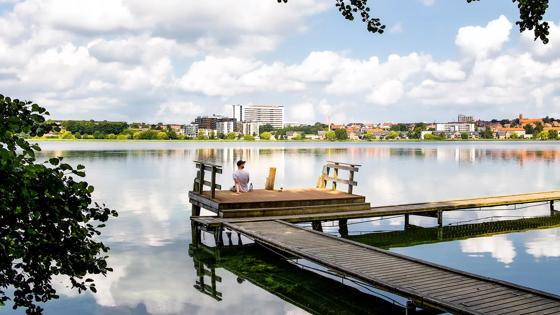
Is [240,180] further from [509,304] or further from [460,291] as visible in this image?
[509,304]

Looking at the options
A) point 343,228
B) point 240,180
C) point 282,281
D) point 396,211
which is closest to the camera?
point 282,281

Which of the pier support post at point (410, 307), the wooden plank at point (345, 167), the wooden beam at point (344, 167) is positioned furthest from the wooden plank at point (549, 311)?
the wooden plank at point (345, 167)

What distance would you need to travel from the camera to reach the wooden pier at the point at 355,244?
913 centimetres

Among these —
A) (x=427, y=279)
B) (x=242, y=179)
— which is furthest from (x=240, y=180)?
(x=427, y=279)

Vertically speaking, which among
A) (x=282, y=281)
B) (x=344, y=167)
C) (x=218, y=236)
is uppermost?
(x=344, y=167)

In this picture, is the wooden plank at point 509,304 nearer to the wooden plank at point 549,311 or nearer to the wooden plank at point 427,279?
the wooden plank at point 549,311

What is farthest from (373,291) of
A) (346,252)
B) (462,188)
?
(462,188)

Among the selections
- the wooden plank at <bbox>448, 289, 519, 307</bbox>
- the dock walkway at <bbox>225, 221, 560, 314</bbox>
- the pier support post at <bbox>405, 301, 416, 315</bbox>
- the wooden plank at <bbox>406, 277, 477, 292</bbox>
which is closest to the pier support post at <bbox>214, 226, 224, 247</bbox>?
the dock walkway at <bbox>225, 221, 560, 314</bbox>

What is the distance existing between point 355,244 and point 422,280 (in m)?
A: 3.39

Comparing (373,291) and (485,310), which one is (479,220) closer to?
(373,291)

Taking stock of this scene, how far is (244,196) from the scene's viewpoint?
63.9 feet

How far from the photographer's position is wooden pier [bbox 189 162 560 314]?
9133 mm

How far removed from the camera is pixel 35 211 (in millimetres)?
3852

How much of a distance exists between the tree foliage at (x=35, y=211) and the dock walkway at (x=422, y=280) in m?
6.29
